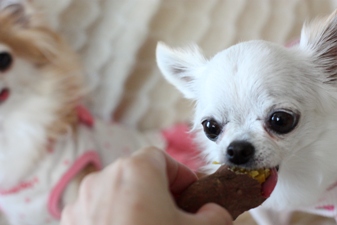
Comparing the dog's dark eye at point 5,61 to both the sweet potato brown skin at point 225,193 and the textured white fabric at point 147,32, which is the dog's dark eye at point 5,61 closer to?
the textured white fabric at point 147,32

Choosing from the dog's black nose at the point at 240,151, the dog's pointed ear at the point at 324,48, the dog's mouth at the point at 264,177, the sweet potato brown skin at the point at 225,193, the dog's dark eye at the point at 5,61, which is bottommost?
the sweet potato brown skin at the point at 225,193

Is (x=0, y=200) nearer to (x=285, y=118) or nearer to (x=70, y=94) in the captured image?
(x=70, y=94)

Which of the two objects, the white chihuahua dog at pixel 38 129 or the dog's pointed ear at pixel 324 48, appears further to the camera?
the white chihuahua dog at pixel 38 129

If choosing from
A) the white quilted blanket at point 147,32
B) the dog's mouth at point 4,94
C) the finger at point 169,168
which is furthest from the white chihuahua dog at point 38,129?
the finger at point 169,168

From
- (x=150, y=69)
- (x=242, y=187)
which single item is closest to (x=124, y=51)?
(x=150, y=69)

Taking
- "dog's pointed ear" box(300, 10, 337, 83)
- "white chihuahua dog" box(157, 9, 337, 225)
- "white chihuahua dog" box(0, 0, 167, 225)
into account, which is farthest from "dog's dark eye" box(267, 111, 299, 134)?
"white chihuahua dog" box(0, 0, 167, 225)

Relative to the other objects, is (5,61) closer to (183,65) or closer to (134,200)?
(183,65)

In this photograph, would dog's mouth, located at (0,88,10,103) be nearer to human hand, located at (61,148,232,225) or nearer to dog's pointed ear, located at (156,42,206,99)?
dog's pointed ear, located at (156,42,206,99)
